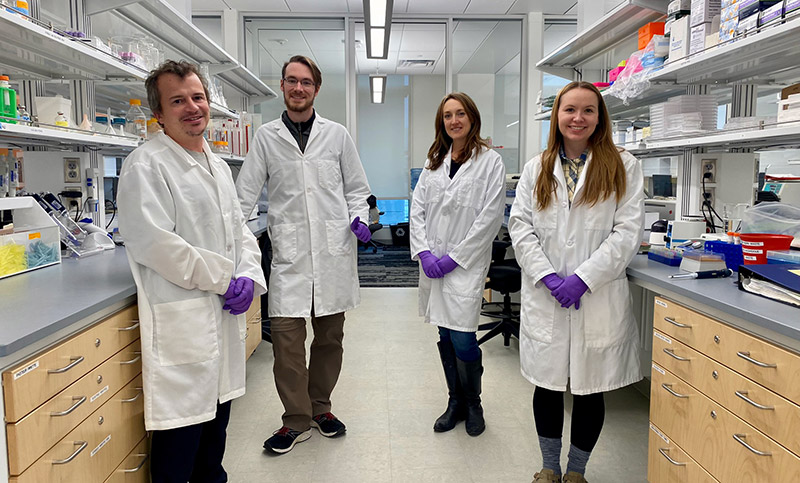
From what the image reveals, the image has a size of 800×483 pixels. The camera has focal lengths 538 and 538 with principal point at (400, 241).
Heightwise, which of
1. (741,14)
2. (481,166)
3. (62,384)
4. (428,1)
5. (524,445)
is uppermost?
(428,1)

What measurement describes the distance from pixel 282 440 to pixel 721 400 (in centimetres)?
159

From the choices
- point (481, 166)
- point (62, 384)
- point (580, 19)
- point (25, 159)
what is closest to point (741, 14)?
point (481, 166)

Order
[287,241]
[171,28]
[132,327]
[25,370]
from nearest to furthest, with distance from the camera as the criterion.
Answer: [25,370], [132,327], [287,241], [171,28]

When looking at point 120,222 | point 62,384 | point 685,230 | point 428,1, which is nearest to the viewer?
point 62,384

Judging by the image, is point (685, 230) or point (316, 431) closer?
point (685, 230)

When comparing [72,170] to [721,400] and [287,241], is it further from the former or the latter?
[721,400]

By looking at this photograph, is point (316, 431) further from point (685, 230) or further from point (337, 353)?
point (685, 230)

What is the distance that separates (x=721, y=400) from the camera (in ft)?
4.57

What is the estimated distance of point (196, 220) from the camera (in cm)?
151

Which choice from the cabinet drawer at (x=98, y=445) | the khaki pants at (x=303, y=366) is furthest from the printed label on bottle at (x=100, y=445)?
the khaki pants at (x=303, y=366)

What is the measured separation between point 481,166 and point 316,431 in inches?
53.6

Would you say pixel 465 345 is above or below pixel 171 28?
below

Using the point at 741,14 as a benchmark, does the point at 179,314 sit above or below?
below

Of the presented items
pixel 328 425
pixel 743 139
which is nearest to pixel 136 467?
pixel 328 425
